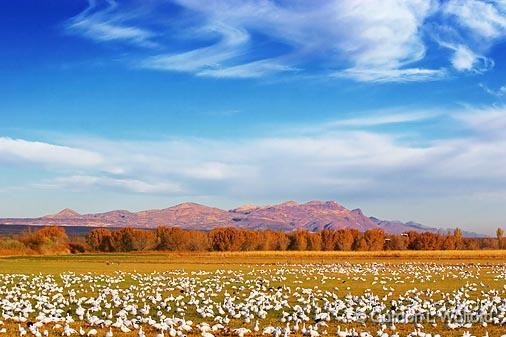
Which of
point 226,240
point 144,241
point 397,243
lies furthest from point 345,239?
point 144,241

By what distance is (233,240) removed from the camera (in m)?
135

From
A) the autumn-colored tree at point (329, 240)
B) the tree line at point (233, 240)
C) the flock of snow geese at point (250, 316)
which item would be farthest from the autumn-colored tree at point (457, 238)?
the flock of snow geese at point (250, 316)

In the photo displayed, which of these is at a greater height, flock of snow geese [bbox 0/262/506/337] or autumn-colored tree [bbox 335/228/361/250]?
autumn-colored tree [bbox 335/228/361/250]

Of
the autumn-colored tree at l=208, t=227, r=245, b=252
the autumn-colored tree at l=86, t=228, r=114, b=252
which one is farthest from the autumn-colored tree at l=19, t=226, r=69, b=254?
the autumn-colored tree at l=208, t=227, r=245, b=252

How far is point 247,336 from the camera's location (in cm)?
1530

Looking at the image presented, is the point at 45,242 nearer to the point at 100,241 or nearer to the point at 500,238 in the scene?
the point at 100,241

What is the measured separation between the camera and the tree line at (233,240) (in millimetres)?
125312

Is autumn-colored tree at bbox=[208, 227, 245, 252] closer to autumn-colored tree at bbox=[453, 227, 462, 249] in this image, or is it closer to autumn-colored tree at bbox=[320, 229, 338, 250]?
autumn-colored tree at bbox=[320, 229, 338, 250]

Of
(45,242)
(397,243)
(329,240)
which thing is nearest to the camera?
(45,242)

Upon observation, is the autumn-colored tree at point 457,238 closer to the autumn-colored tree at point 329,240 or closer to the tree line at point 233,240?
the tree line at point 233,240

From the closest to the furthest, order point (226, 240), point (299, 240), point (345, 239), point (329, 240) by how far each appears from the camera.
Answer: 1. point (226, 240)
2. point (299, 240)
3. point (345, 239)
4. point (329, 240)

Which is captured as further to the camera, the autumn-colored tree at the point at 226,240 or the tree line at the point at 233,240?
the autumn-colored tree at the point at 226,240

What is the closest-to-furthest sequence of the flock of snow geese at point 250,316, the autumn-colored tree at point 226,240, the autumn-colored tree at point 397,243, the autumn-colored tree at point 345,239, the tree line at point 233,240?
the flock of snow geese at point 250,316 → the tree line at point 233,240 → the autumn-colored tree at point 226,240 → the autumn-colored tree at point 345,239 → the autumn-colored tree at point 397,243

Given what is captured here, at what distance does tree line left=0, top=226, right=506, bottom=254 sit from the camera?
411ft
